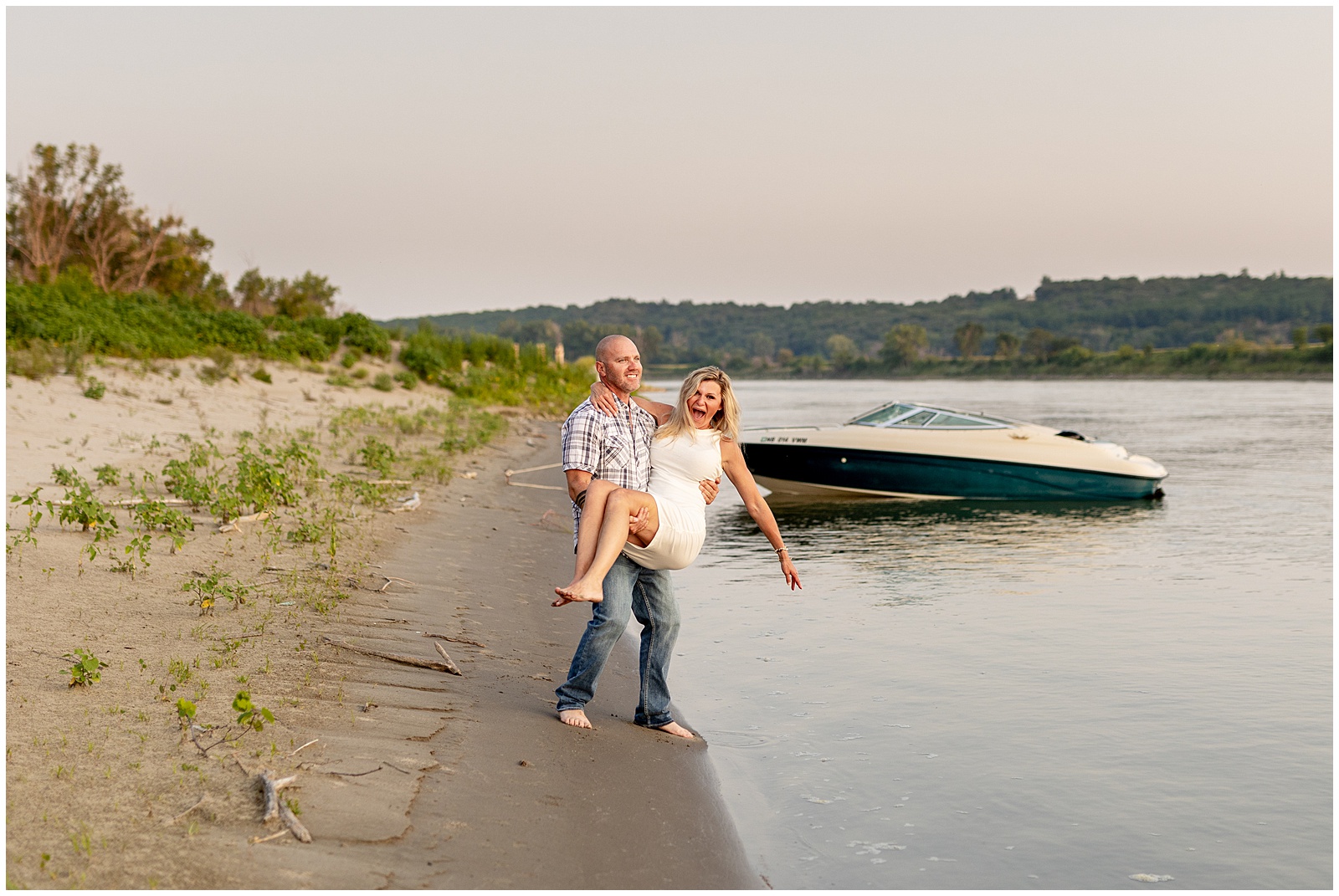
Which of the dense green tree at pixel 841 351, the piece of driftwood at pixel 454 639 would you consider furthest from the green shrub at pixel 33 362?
the dense green tree at pixel 841 351

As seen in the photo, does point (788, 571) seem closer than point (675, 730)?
No

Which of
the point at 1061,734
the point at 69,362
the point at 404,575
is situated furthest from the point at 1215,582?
the point at 69,362

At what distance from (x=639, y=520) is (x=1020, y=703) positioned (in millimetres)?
3030

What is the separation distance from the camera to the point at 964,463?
17.7m

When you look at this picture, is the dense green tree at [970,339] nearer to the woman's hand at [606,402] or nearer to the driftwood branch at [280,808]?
the woman's hand at [606,402]

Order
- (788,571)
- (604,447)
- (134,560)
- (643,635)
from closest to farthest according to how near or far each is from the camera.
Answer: (604,447) → (643,635) → (788,571) → (134,560)

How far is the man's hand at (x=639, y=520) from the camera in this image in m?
5.07

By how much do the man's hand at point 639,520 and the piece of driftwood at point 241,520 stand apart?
17.0ft

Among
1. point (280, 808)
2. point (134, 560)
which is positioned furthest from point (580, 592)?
point (134, 560)

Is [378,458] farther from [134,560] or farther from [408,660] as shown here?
[408,660]

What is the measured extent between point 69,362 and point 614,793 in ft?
53.2

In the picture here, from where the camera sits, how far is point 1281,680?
7.33 metres

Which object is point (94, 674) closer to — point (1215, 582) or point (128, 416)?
point (1215, 582)

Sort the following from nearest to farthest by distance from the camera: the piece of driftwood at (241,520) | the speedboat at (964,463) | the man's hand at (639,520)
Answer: the man's hand at (639,520) → the piece of driftwood at (241,520) → the speedboat at (964,463)
